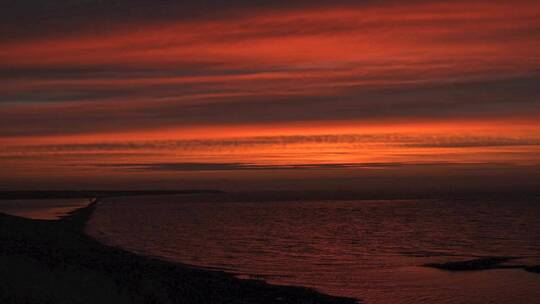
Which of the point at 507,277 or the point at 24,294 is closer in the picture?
the point at 24,294

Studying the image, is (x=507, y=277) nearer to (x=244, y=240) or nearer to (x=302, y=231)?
(x=244, y=240)

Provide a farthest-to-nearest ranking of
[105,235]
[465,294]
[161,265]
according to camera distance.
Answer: [105,235] → [161,265] → [465,294]

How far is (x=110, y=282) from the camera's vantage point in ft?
70.3

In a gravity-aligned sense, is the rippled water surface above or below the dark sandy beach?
above

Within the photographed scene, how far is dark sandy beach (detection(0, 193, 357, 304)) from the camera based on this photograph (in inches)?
734

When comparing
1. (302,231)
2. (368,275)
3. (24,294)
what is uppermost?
(302,231)

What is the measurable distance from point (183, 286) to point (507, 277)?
49.4 ft

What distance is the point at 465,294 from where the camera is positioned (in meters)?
26.1

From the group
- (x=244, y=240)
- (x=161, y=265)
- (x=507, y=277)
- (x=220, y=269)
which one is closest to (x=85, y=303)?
(x=161, y=265)

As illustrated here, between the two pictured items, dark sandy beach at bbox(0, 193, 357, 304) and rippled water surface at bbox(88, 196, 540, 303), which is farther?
rippled water surface at bbox(88, 196, 540, 303)

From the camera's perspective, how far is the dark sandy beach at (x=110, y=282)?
61.2 ft

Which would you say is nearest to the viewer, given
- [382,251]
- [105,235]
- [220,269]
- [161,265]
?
[161,265]

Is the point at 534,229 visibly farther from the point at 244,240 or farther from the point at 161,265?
the point at 161,265

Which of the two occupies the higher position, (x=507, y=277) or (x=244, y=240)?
(x=244, y=240)
